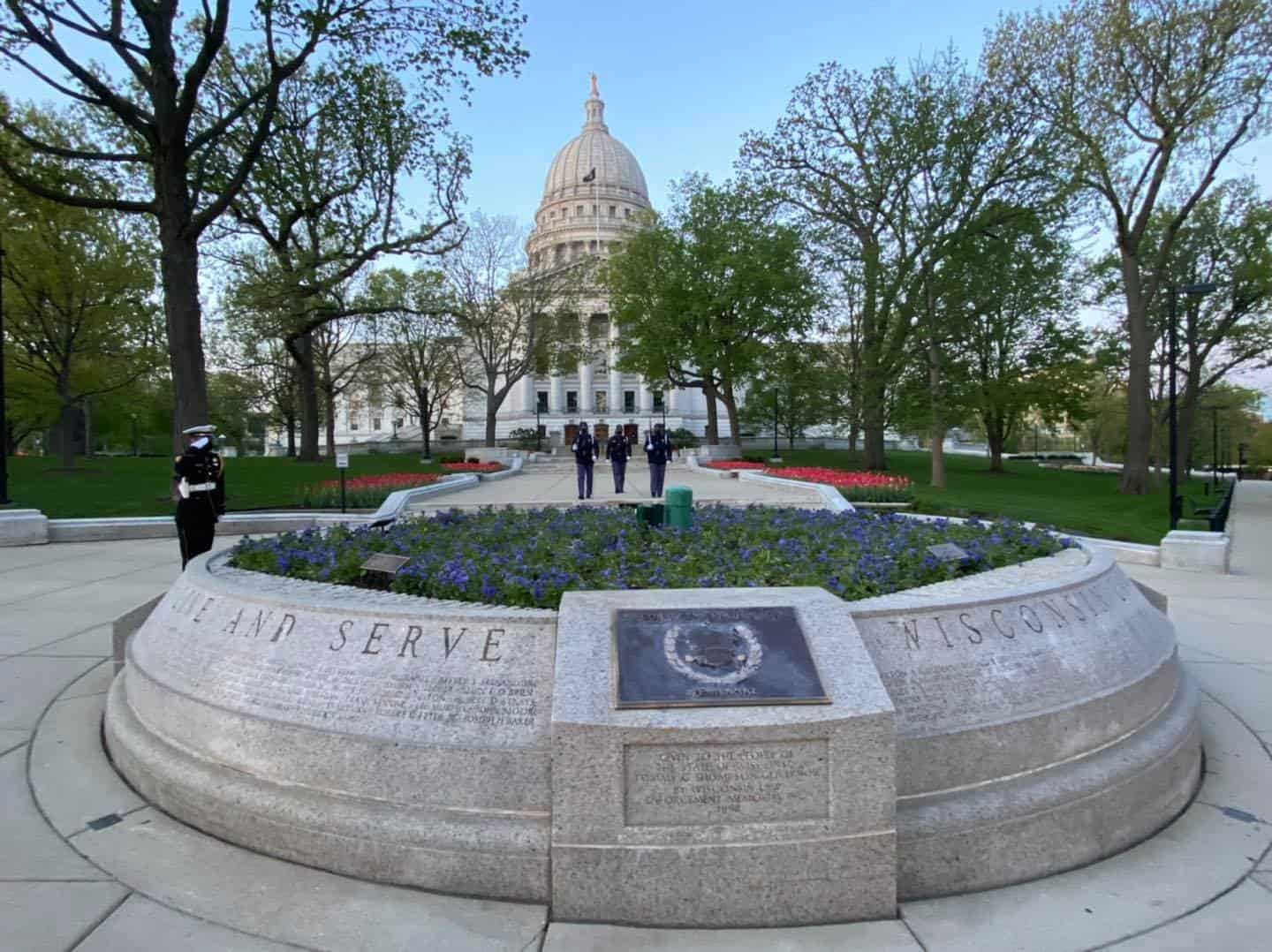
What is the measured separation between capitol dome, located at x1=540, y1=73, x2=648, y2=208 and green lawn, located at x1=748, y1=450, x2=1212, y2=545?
205 feet

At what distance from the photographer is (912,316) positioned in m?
26.2

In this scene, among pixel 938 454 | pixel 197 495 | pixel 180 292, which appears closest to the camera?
pixel 197 495

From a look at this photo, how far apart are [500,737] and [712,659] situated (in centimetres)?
107

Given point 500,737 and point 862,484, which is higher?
point 862,484

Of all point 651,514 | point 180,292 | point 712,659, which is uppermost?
point 180,292

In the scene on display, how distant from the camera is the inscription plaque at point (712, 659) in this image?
332 centimetres

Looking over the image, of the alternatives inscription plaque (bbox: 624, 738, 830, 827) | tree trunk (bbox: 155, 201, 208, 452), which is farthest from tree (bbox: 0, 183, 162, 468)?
inscription plaque (bbox: 624, 738, 830, 827)

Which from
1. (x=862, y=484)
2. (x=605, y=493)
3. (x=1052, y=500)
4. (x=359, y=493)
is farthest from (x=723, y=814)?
(x=1052, y=500)

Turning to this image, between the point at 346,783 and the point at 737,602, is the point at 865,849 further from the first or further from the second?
the point at 346,783

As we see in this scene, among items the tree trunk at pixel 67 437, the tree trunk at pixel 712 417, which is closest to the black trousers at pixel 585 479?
the tree trunk at pixel 67 437

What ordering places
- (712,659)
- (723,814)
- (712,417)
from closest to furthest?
(723,814), (712,659), (712,417)

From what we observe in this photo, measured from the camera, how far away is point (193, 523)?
26.7 feet

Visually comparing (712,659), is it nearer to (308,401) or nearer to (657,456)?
(657,456)

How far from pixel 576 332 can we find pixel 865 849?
1691 inches
